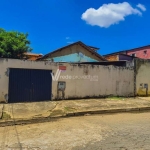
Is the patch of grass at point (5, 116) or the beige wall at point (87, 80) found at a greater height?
the beige wall at point (87, 80)

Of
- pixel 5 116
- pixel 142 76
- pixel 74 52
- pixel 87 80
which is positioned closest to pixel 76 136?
pixel 5 116

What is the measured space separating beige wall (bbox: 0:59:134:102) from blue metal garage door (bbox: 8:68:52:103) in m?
0.26

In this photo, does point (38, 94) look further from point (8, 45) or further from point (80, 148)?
point (8, 45)

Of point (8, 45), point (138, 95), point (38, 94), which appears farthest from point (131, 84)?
point (8, 45)

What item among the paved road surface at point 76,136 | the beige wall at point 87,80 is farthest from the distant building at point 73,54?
the paved road surface at point 76,136

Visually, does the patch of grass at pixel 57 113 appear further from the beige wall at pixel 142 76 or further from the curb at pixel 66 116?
the beige wall at pixel 142 76

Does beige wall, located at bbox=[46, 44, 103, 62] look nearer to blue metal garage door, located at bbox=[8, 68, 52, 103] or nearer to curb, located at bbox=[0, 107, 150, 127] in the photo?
blue metal garage door, located at bbox=[8, 68, 52, 103]

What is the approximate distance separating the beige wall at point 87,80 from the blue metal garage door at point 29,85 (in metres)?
0.26

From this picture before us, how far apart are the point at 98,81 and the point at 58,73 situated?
292 cm

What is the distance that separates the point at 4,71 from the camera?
10344 millimetres

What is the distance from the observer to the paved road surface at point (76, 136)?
15.5 ft

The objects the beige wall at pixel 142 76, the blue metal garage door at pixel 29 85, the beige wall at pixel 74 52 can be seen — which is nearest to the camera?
the blue metal garage door at pixel 29 85

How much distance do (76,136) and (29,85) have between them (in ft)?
20.0

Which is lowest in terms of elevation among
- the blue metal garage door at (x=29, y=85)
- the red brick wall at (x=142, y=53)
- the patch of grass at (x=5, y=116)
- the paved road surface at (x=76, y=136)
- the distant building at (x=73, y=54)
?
the paved road surface at (x=76, y=136)
